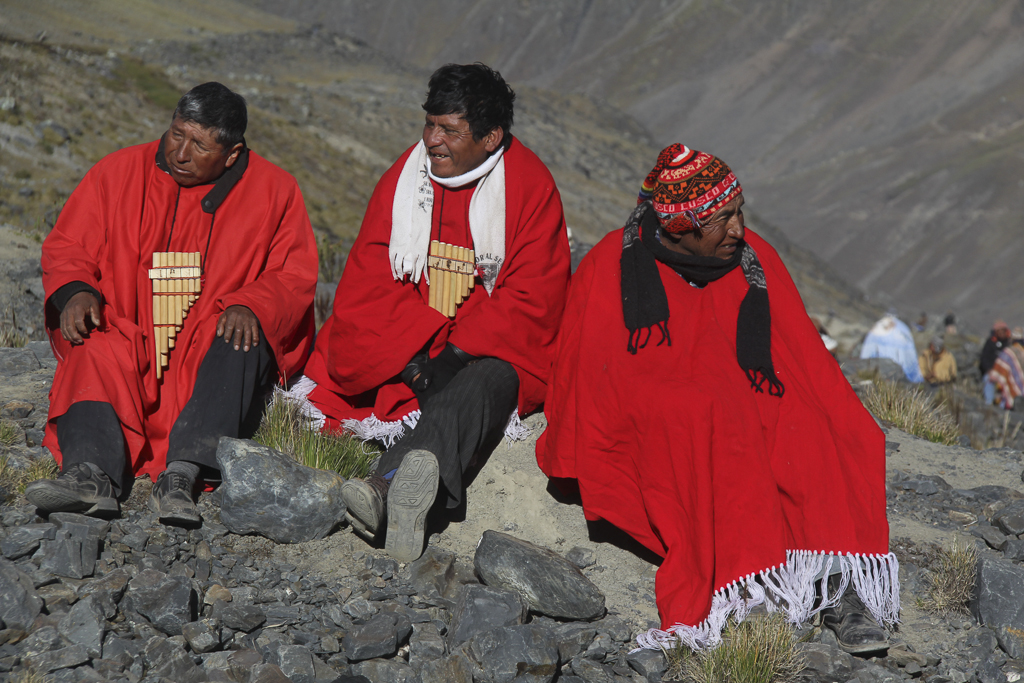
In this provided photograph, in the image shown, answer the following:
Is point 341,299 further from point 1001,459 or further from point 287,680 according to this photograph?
point 1001,459

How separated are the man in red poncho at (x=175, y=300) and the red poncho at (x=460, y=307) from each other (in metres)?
0.29

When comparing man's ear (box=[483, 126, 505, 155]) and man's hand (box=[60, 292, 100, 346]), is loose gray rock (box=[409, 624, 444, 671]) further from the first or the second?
man's ear (box=[483, 126, 505, 155])

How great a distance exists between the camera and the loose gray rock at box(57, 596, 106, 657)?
2867 millimetres

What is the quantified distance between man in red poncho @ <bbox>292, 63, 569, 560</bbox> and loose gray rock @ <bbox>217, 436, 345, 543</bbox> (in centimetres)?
66

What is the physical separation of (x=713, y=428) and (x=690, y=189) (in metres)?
0.97

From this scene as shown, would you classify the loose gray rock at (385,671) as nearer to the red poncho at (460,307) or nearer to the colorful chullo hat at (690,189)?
the red poncho at (460,307)

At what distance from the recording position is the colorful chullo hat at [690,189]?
11.9 ft

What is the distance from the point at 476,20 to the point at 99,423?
12499cm

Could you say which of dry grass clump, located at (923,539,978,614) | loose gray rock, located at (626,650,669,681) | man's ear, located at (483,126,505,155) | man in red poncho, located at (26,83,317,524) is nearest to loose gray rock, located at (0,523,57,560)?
man in red poncho, located at (26,83,317,524)

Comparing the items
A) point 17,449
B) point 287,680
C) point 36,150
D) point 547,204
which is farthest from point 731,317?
point 36,150

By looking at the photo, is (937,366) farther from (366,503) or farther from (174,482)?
(174,482)

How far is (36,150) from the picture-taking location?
13.6 m

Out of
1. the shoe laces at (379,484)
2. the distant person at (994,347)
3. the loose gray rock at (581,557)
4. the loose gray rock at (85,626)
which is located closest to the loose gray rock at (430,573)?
the shoe laces at (379,484)

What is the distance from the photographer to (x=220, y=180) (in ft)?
13.9
